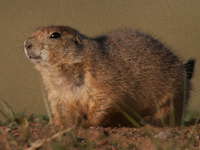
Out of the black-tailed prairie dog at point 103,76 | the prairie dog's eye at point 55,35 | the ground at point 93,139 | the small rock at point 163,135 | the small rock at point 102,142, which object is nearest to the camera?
the ground at point 93,139

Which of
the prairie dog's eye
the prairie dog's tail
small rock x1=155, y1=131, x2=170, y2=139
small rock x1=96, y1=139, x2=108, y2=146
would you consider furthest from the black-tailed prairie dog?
small rock x1=96, y1=139, x2=108, y2=146

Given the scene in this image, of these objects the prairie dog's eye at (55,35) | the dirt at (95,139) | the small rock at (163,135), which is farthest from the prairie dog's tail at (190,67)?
the prairie dog's eye at (55,35)

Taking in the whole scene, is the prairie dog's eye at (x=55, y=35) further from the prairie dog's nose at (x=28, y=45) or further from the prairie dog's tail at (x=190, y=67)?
the prairie dog's tail at (x=190, y=67)

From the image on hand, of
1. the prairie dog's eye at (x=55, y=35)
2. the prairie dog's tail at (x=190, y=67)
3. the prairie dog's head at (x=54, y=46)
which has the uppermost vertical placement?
the prairie dog's eye at (x=55, y=35)

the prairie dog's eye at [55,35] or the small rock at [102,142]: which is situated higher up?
the prairie dog's eye at [55,35]

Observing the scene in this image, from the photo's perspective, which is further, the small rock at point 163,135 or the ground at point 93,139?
the small rock at point 163,135

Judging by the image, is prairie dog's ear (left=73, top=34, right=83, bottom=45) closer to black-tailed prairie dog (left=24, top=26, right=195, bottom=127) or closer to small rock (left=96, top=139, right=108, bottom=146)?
black-tailed prairie dog (left=24, top=26, right=195, bottom=127)

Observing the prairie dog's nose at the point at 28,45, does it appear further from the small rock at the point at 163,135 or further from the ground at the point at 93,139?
the small rock at the point at 163,135

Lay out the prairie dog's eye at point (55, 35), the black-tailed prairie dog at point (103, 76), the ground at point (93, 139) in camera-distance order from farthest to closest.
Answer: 1. the prairie dog's eye at point (55, 35)
2. the black-tailed prairie dog at point (103, 76)
3. the ground at point (93, 139)

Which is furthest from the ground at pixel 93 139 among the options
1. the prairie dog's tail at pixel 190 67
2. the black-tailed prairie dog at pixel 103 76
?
the prairie dog's tail at pixel 190 67
